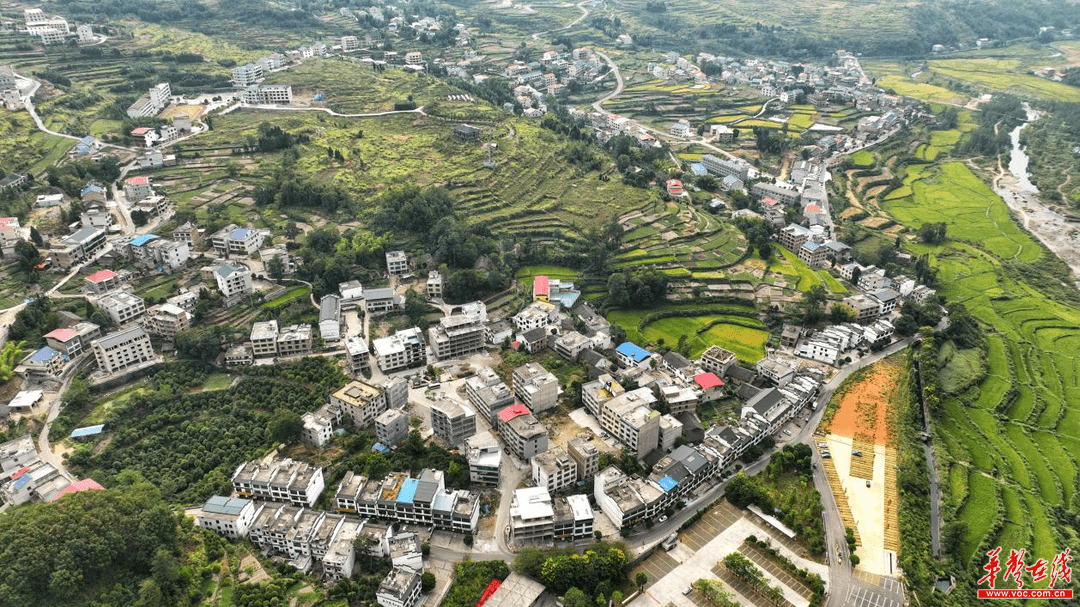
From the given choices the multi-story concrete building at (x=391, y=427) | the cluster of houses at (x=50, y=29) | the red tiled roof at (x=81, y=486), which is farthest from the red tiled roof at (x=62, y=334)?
the cluster of houses at (x=50, y=29)

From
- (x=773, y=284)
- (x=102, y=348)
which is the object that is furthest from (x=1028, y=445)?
(x=102, y=348)

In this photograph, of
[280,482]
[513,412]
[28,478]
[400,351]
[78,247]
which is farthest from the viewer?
[78,247]

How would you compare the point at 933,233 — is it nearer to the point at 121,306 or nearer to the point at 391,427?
the point at 391,427

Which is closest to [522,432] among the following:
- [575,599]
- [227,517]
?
[575,599]

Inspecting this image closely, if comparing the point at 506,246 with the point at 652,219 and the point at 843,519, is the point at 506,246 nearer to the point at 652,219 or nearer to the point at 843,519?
the point at 652,219

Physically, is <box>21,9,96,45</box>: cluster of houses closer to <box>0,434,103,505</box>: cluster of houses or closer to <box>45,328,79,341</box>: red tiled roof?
<box>45,328,79,341</box>: red tiled roof

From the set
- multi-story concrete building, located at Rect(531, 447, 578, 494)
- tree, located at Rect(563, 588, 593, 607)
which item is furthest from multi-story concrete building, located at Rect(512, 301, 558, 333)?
tree, located at Rect(563, 588, 593, 607)

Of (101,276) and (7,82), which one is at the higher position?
(7,82)
